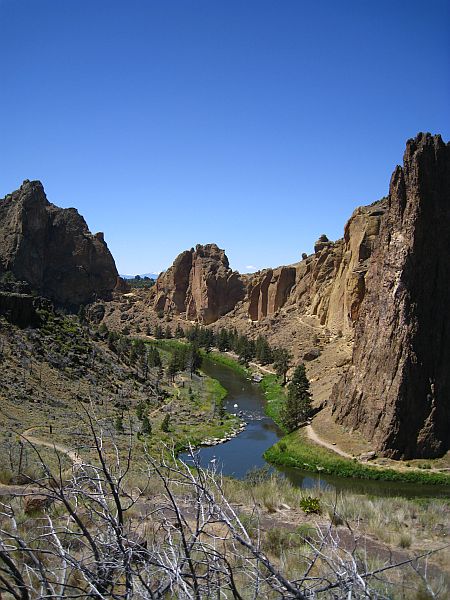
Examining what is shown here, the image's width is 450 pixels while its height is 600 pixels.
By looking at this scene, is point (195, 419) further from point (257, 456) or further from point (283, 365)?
point (283, 365)

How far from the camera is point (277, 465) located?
36344 mm

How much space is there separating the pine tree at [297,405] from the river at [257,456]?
6.06 feet

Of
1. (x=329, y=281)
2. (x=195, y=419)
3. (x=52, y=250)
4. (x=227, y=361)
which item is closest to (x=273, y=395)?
(x=195, y=419)

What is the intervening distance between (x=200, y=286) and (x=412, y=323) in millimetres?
93759

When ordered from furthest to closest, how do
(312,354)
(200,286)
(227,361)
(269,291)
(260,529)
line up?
(200,286) → (269,291) → (227,361) → (312,354) → (260,529)

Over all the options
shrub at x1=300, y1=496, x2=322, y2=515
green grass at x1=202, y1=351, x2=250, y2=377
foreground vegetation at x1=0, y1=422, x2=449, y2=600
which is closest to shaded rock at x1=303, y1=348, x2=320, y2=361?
green grass at x1=202, y1=351, x2=250, y2=377

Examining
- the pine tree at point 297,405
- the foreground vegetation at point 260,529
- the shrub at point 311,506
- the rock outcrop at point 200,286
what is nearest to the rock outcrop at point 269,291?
the rock outcrop at point 200,286

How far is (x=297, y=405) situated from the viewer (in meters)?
43.8

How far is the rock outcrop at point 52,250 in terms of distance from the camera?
13325cm

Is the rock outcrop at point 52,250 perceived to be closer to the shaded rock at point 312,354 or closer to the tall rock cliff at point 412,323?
the shaded rock at point 312,354

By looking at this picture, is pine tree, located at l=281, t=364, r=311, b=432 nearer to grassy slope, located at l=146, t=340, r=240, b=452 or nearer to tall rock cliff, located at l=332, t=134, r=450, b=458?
tall rock cliff, located at l=332, t=134, r=450, b=458

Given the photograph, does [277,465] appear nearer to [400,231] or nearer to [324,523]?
[400,231]

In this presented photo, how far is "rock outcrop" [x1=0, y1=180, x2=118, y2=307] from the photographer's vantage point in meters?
133

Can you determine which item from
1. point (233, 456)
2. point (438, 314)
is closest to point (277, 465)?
point (233, 456)
